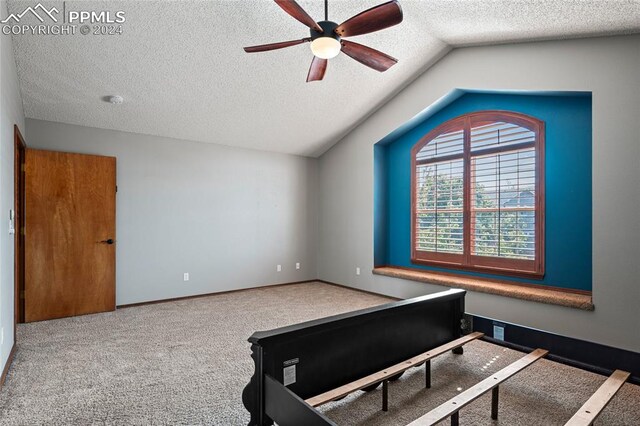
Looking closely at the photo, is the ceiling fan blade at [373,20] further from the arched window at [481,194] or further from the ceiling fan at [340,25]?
the arched window at [481,194]

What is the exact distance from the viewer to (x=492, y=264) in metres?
4.68

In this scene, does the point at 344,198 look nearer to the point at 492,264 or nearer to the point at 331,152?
the point at 331,152

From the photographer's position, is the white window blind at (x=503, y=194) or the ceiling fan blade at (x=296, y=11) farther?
the white window blind at (x=503, y=194)

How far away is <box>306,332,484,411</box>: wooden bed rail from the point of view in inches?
80.0

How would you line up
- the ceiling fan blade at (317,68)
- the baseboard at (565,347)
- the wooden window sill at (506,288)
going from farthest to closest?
1. the wooden window sill at (506,288)
2. the ceiling fan blade at (317,68)
3. the baseboard at (565,347)

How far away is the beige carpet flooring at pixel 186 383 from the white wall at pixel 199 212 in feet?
4.16

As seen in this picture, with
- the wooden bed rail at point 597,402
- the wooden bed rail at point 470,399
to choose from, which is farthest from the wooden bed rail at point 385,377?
the wooden bed rail at point 597,402

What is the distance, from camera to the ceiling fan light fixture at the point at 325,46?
103 inches

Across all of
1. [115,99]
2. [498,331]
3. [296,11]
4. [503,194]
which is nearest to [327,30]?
[296,11]

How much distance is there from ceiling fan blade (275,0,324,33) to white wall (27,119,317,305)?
379cm

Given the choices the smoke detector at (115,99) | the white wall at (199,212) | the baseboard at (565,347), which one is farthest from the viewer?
the white wall at (199,212)

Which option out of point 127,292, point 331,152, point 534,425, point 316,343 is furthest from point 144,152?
point 534,425

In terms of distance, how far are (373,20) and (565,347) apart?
2.87 meters

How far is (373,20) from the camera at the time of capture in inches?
98.8
